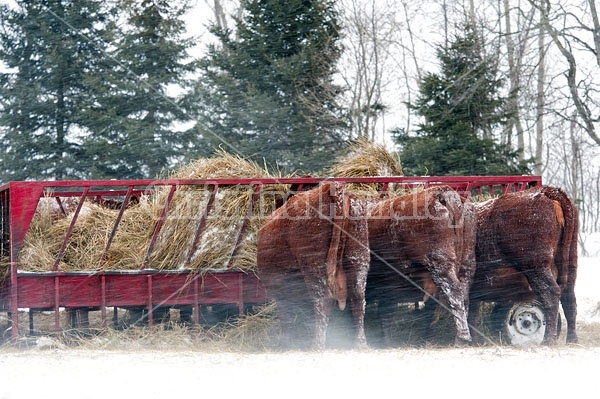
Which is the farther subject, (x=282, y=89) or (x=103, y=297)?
(x=282, y=89)

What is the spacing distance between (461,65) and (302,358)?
16.3 m

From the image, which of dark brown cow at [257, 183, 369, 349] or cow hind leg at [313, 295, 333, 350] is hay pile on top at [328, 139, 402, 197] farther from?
cow hind leg at [313, 295, 333, 350]

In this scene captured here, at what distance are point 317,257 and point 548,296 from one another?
2899mm

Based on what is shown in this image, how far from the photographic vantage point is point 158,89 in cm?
2755

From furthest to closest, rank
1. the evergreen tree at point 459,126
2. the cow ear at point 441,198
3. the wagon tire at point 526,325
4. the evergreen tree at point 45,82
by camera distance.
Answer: the evergreen tree at point 45,82, the evergreen tree at point 459,126, the wagon tire at point 526,325, the cow ear at point 441,198

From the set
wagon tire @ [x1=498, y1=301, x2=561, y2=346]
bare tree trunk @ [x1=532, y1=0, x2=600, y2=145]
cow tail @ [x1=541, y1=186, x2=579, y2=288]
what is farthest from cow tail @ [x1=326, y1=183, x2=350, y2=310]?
bare tree trunk @ [x1=532, y1=0, x2=600, y2=145]

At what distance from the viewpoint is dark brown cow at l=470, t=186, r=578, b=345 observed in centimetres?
913

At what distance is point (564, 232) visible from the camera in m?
9.40

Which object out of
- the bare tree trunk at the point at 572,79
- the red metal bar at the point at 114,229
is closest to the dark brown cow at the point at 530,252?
the red metal bar at the point at 114,229

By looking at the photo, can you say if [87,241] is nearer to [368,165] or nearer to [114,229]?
[114,229]

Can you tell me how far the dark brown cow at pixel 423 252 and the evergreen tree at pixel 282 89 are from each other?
14.3 m

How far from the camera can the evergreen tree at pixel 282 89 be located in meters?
24.4

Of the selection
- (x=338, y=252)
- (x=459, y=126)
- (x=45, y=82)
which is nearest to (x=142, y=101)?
(x=45, y=82)

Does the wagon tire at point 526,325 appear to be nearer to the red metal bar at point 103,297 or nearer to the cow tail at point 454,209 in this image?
the cow tail at point 454,209
